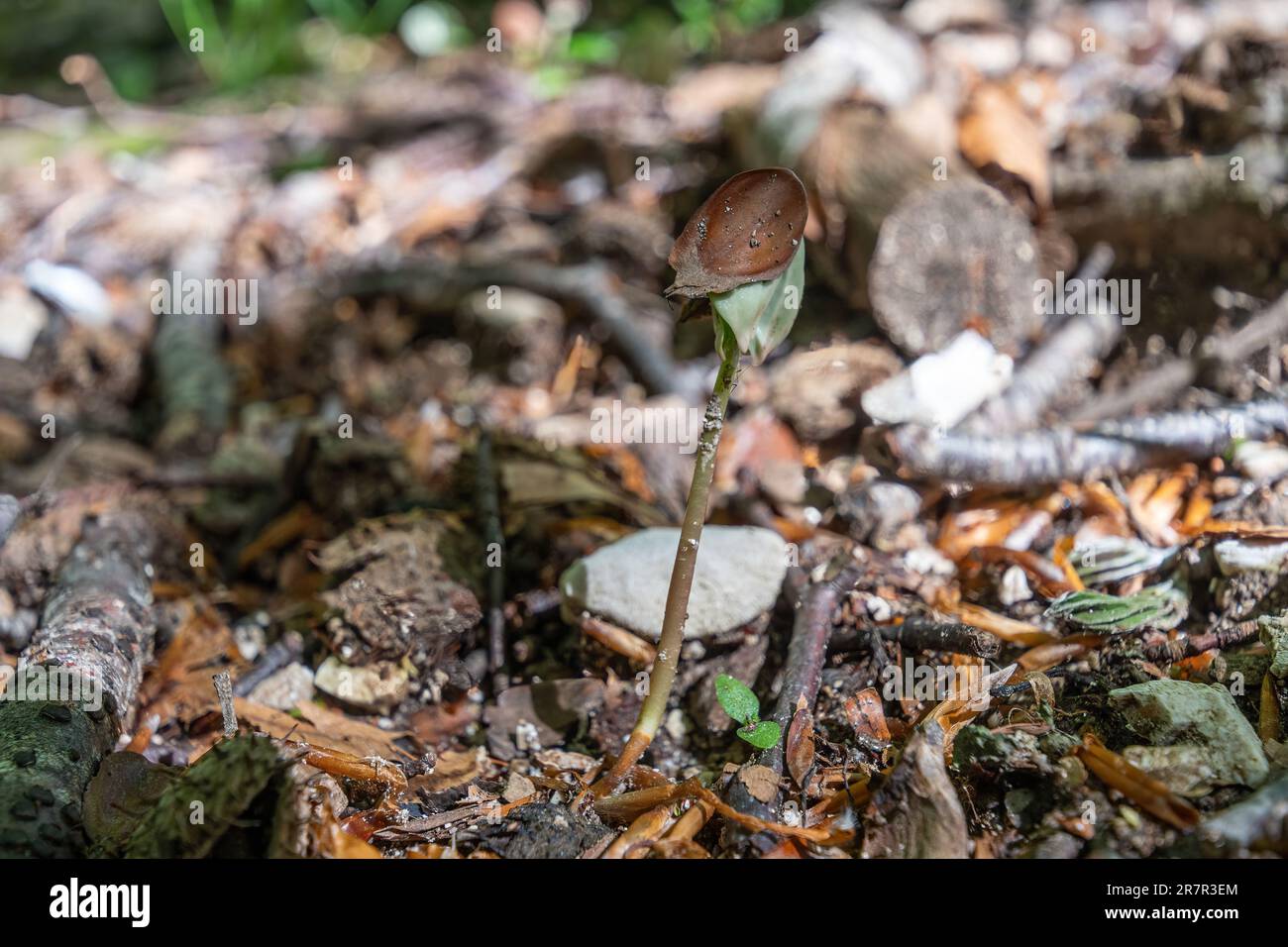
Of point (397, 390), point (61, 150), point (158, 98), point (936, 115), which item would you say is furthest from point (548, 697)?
point (158, 98)

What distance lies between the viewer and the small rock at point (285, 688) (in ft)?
7.91

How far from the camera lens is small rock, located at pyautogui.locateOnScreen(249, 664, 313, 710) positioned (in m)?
2.41

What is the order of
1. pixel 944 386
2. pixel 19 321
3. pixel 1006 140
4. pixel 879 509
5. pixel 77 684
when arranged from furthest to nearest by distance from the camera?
pixel 19 321, pixel 1006 140, pixel 944 386, pixel 879 509, pixel 77 684

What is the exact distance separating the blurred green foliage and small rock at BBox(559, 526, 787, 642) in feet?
13.1

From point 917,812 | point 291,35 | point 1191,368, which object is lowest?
point 917,812

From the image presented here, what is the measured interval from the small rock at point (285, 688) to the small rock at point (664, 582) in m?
0.72

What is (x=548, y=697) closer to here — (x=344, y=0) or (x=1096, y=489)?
(x=1096, y=489)

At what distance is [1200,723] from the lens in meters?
1.79

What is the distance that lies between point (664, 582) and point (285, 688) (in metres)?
1.03

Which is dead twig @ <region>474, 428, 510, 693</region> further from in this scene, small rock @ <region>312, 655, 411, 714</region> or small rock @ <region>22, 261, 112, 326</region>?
small rock @ <region>22, 261, 112, 326</region>

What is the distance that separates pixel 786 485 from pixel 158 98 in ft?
21.8

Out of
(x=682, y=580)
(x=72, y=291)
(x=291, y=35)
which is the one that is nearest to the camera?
(x=682, y=580)

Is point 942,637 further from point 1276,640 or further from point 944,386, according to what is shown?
point 944,386

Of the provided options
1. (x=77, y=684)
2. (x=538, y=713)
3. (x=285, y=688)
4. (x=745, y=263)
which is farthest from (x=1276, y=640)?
(x=77, y=684)
